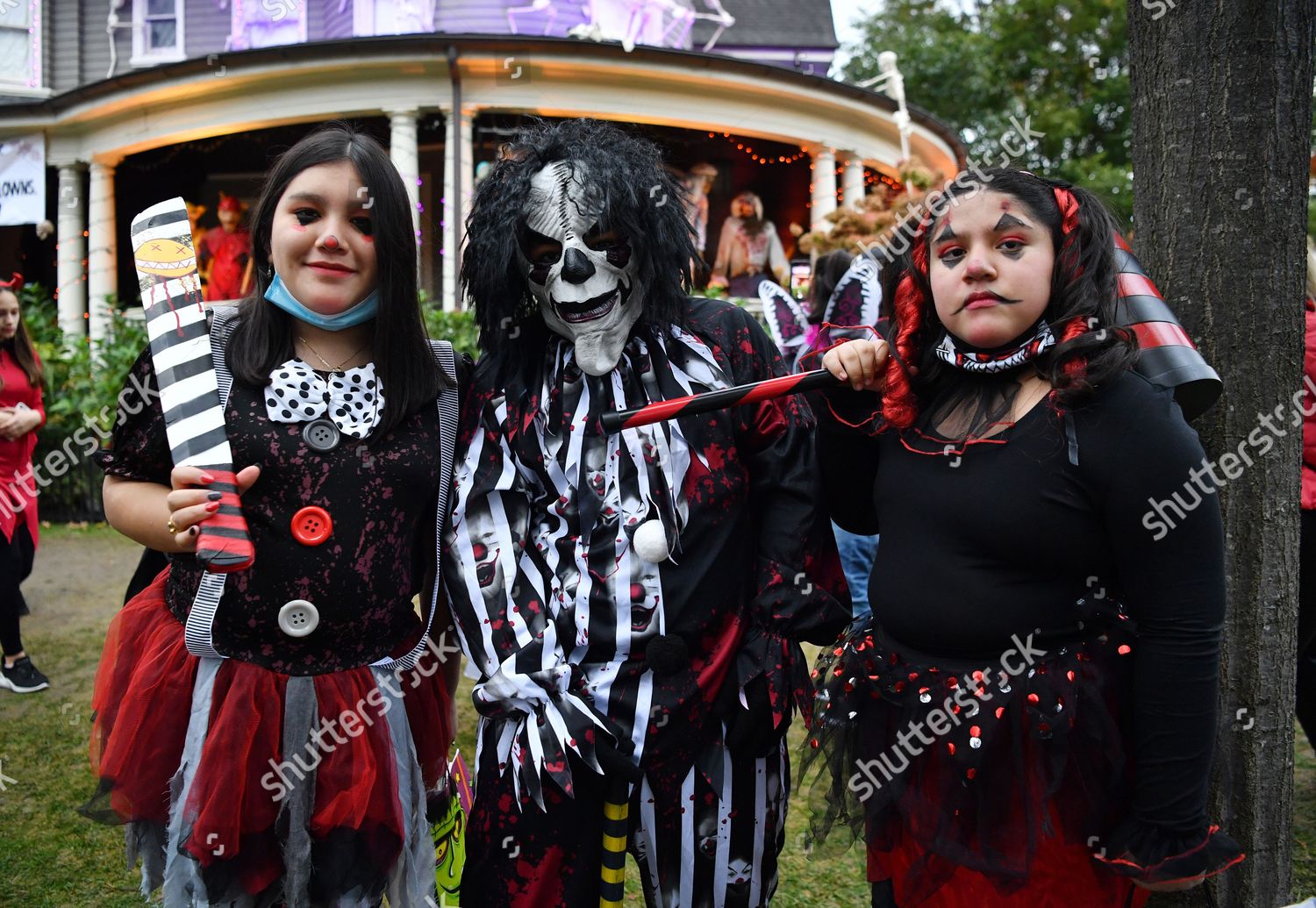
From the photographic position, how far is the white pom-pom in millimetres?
1936

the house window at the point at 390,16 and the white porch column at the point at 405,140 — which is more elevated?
A: the house window at the point at 390,16

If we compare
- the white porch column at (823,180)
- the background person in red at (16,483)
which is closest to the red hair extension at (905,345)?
the background person in red at (16,483)

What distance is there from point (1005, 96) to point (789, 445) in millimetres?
23154

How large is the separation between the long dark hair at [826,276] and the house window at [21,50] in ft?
46.8

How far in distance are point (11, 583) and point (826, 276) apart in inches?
163

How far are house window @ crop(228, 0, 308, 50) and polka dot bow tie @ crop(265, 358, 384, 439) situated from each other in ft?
43.6

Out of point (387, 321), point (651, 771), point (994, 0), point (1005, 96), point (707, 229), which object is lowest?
point (651, 771)

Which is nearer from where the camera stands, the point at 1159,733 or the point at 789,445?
the point at 1159,733

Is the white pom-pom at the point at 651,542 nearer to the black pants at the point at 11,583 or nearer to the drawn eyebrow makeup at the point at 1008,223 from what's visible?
the drawn eyebrow makeup at the point at 1008,223

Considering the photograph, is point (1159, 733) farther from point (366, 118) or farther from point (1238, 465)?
point (366, 118)

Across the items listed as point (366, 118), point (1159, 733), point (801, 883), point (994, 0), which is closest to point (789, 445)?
point (1159, 733)

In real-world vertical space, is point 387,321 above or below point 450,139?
below

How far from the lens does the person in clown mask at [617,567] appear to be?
1965mm

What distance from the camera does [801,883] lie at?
3092mm
